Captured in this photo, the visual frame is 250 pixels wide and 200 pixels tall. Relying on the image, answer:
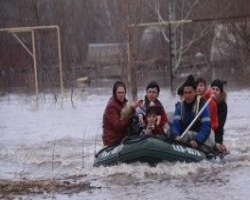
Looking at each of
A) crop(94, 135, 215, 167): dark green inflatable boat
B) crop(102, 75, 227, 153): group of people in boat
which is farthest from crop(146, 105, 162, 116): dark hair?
crop(94, 135, 215, 167): dark green inflatable boat

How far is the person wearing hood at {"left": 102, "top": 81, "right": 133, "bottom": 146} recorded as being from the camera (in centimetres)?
808

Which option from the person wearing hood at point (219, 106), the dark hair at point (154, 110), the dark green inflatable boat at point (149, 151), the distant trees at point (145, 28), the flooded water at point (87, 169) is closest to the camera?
the flooded water at point (87, 169)

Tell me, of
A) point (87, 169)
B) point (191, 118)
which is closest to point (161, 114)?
point (191, 118)

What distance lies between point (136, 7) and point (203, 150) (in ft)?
41.0

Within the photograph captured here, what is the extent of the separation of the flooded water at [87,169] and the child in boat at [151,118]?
23.6 inches

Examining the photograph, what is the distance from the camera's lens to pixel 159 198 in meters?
6.42

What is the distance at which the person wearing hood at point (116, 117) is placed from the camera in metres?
8.08

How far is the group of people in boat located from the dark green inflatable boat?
31cm

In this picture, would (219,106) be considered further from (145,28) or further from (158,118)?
(145,28)

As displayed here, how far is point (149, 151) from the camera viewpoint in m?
7.49

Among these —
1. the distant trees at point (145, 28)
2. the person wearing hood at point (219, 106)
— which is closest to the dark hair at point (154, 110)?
the person wearing hood at point (219, 106)

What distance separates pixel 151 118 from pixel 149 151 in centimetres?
62

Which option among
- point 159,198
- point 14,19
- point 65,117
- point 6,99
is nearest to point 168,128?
point 159,198

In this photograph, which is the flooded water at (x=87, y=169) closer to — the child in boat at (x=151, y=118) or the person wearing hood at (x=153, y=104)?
the child in boat at (x=151, y=118)
